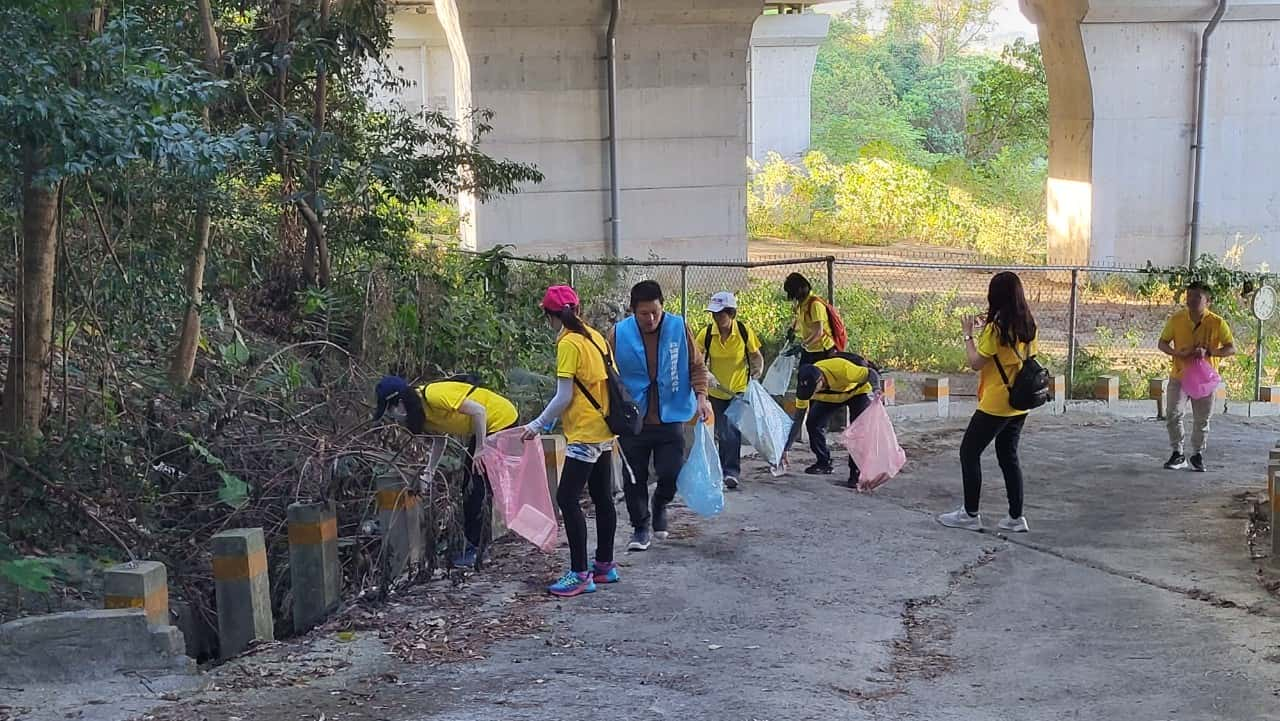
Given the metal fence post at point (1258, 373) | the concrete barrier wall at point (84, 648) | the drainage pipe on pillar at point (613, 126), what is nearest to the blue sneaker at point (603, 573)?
the concrete barrier wall at point (84, 648)

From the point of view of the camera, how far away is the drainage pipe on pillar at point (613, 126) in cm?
2203

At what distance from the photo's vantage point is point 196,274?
10141mm

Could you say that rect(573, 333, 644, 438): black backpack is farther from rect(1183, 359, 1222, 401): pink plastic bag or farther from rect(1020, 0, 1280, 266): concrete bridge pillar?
rect(1020, 0, 1280, 266): concrete bridge pillar

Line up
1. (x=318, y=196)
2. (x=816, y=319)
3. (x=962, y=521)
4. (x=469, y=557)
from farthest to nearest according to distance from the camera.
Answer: (x=318, y=196) < (x=816, y=319) < (x=962, y=521) < (x=469, y=557)

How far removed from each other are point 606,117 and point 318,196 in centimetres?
1250

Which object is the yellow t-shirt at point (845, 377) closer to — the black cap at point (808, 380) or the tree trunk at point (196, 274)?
the black cap at point (808, 380)

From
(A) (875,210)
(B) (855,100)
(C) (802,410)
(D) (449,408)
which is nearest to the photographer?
(D) (449,408)

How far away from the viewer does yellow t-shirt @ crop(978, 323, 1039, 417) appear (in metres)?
8.38

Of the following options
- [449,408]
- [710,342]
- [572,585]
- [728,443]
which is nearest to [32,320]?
[449,408]

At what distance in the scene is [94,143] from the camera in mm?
6715

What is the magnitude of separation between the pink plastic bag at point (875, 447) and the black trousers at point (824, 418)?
0.17 m

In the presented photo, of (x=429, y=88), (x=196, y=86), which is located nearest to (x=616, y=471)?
(x=196, y=86)

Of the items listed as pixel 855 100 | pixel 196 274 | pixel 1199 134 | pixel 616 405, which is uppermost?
pixel 855 100

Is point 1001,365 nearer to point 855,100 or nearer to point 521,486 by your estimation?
point 521,486
